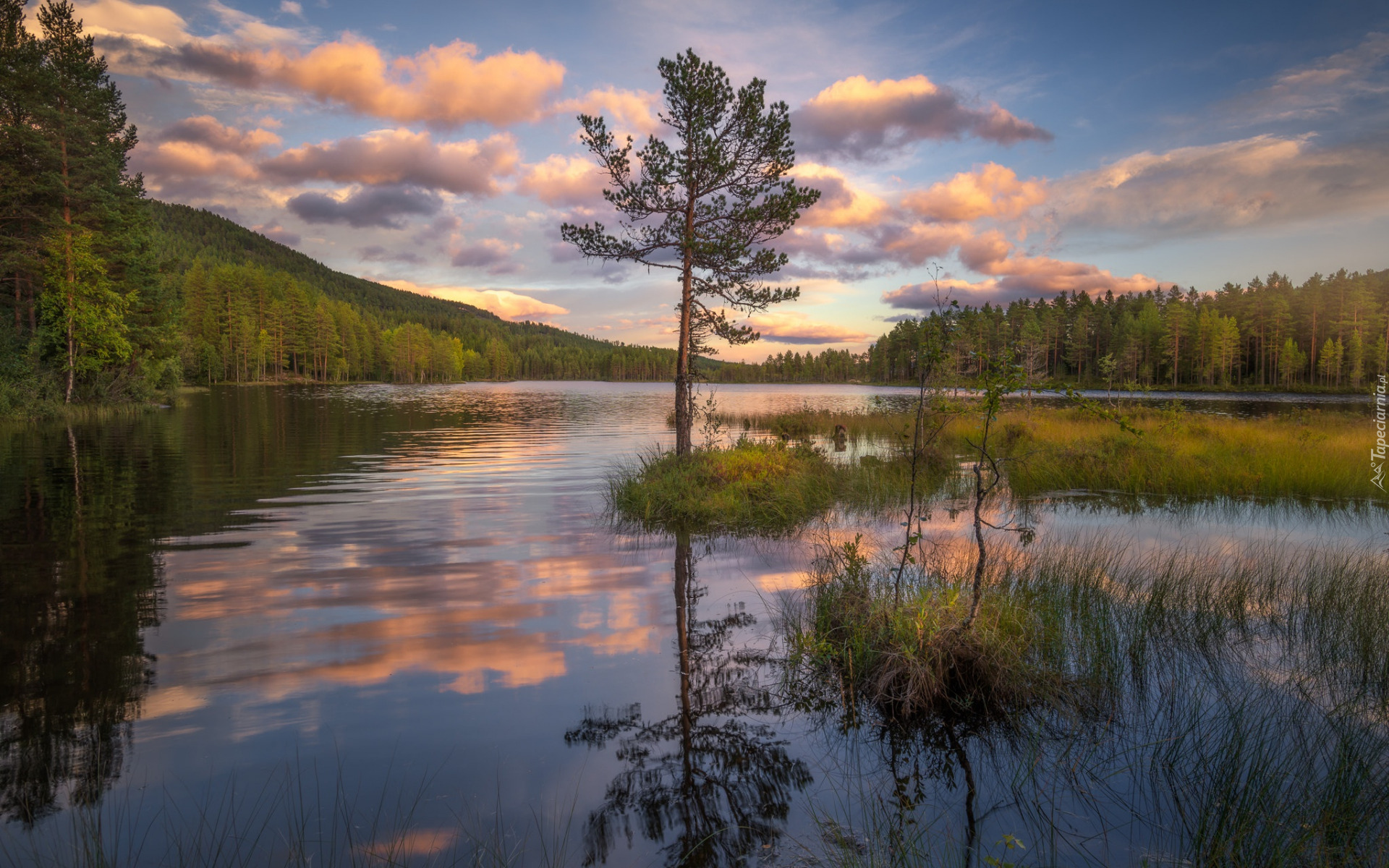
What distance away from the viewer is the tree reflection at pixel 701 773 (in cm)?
389

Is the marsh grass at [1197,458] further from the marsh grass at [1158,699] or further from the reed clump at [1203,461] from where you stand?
the marsh grass at [1158,699]

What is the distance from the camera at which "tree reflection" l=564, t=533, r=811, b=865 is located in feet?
12.8

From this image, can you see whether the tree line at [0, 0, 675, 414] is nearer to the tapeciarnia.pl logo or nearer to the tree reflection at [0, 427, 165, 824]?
the tree reflection at [0, 427, 165, 824]

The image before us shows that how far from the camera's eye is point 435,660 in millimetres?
6480

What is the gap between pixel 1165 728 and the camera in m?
4.83

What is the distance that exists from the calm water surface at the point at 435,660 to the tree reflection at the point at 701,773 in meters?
0.02

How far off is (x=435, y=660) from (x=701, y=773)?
3.39 meters

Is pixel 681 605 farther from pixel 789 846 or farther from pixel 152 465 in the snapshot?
pixel 152 465

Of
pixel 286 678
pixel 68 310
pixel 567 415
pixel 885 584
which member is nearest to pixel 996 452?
pixel 885 584

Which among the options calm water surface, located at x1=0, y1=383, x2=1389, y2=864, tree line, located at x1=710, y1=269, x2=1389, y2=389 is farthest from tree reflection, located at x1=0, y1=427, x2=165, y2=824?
tree line, located at x1=710, y1=269, x2=1389, y2=389

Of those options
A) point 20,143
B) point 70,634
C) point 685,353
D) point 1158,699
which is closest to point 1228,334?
point 685,353

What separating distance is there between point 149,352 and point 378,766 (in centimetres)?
4923

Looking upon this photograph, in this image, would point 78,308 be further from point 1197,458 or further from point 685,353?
point 1197,458

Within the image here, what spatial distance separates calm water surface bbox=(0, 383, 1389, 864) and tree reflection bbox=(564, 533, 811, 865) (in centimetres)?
2
